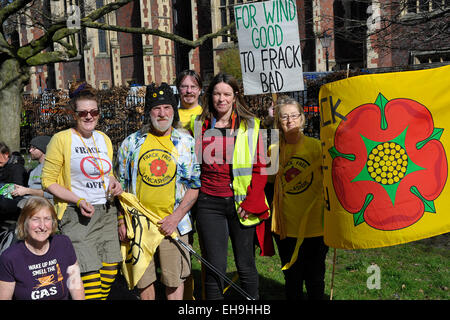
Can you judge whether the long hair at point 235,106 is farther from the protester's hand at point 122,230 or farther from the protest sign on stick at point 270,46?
the protester's hand at point 122,230

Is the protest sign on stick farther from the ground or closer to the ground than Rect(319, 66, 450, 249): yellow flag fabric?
farther from the ground

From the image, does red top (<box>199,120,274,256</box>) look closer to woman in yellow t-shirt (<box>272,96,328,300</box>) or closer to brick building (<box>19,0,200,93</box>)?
woman in yellow t-shirt (<box>272,96,328,300</box>)

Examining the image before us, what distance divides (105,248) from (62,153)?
0.74m

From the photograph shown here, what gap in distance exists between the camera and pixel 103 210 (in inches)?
139

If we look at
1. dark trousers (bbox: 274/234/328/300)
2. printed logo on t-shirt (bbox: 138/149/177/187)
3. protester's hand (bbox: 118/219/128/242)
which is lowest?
dark trousers (bbox: 274/234/328/300)

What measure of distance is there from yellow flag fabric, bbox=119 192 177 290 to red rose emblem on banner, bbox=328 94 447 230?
1434 millimetres

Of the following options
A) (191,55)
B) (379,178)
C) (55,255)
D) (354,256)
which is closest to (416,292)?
(354,256)

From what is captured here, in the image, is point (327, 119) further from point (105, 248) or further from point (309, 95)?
point (309, 95)

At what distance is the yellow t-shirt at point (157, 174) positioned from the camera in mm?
3539

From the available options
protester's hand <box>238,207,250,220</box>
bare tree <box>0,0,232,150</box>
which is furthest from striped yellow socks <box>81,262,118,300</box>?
bare tree <box>0,0,232,150</box>

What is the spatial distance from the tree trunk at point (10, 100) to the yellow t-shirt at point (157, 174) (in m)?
8.57

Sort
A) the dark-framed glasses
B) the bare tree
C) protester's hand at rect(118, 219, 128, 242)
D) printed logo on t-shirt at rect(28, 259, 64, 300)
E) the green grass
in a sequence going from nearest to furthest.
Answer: printed logo on t-shirt at rect(28, 259, 64, 300) < protester's hand at rect(118, 219, 128, 242) < the dark-framed glasses < the green grass < the bare tree

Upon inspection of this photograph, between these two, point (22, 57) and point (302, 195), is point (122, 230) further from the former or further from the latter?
point (22, 57)

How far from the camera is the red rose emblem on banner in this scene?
3408 millimetres
